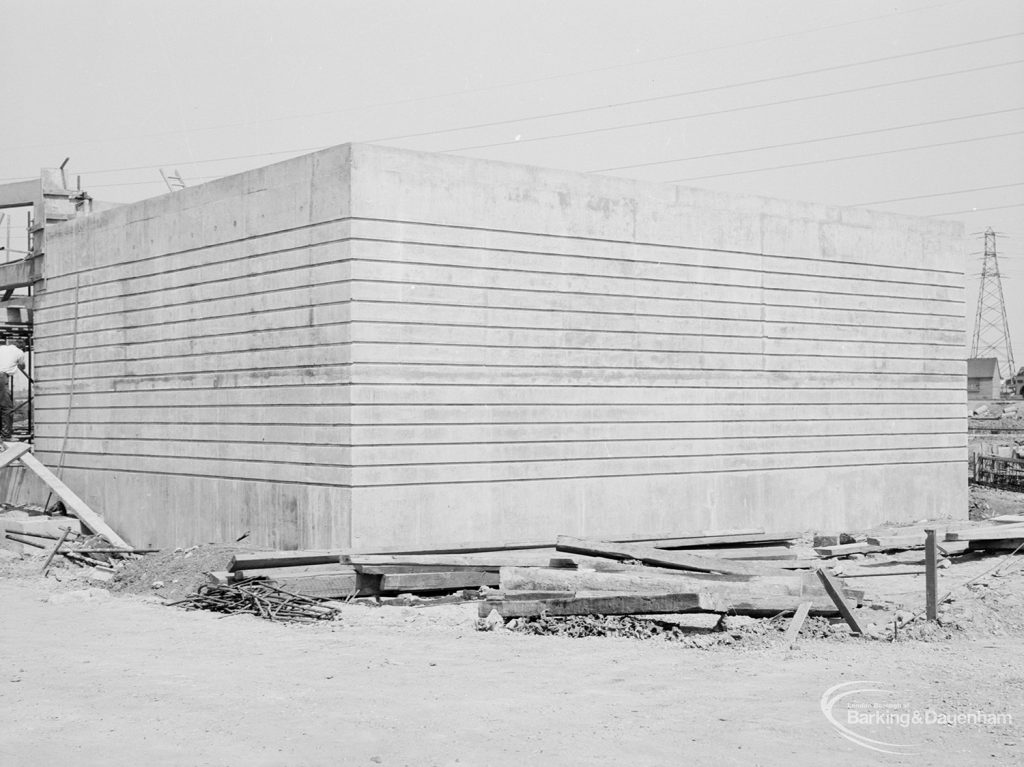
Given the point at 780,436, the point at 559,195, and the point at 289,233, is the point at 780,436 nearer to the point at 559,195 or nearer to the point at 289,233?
the point at 559,195

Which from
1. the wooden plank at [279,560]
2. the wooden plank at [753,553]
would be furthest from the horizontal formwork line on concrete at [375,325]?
the wooden plank at [753,553]

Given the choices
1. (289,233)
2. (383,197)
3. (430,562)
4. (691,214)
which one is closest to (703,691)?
(430,562)

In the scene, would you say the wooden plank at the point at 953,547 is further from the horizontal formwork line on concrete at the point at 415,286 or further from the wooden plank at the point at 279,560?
the wooden plank at the point at 279,560

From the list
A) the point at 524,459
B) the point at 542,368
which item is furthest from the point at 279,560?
the point at 542,368

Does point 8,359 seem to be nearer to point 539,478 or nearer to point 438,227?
point 438,227

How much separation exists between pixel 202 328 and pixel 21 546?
18.0 ft

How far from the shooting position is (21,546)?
21.5m

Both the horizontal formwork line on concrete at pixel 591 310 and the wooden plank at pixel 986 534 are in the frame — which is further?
the horizontal formwork line on concrete at pixel 591 310

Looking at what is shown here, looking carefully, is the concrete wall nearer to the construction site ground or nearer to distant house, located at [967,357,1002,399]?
the construction site ground

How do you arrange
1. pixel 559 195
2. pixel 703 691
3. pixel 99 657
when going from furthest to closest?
1. pixel 559 195
2. pixel 99 657
3. pixel 703 691

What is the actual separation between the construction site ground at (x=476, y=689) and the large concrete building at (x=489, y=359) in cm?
362

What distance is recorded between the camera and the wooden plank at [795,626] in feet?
37.1

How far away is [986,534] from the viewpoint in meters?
15.9

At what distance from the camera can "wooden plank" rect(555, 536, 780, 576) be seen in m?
13.5
